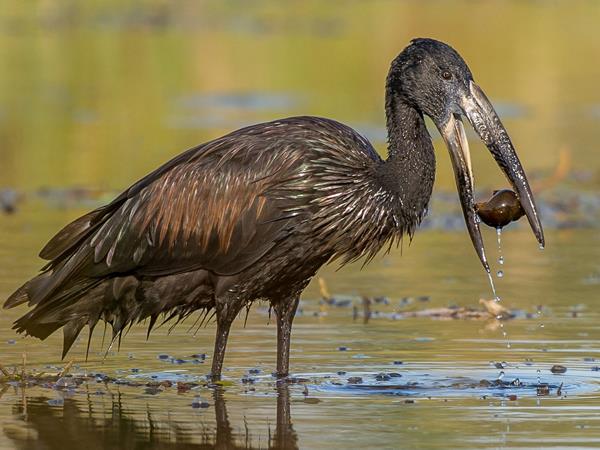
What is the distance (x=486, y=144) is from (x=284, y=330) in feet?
4.67

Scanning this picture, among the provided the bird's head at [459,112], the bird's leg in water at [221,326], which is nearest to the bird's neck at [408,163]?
the bird's head at [459,112]

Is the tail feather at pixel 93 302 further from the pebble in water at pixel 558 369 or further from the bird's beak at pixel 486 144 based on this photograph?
the pebble in water at pixel 558 369

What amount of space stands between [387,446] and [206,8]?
124 ft

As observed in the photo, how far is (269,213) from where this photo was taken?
28.9 feet

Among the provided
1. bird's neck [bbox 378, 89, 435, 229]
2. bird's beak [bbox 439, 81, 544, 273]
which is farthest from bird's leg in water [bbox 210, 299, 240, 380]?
bird's beak [bbox 439, 81, 544, 273]

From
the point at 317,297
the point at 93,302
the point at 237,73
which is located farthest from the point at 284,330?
the point at 237,73

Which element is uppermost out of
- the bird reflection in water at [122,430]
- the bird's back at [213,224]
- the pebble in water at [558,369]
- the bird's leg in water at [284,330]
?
the bird's back at [213,224]

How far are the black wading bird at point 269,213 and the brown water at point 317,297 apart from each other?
0.39 m

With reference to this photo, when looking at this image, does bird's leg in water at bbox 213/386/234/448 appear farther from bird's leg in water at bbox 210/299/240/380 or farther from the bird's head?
the bird's head

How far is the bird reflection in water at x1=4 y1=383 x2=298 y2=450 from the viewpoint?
749 centimetres

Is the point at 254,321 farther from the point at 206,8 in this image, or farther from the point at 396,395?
the point at 206,8

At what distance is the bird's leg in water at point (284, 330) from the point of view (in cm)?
913

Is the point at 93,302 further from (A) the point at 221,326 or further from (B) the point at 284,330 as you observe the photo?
(B) the point at 284,330

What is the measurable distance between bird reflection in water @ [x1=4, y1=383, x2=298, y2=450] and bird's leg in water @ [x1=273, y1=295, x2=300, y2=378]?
0.74m
